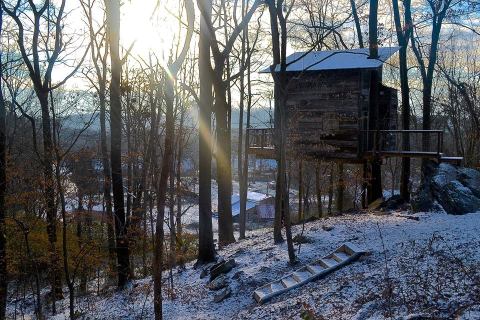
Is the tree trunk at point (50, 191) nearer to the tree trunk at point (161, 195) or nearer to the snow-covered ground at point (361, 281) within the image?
the snow-covered ground at point (361, 281)

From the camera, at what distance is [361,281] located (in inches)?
332

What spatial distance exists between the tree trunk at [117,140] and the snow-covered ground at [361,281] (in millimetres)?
1365

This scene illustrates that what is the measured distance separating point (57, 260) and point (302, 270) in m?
9.72

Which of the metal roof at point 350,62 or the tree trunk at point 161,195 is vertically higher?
the metal roof at point 350,62

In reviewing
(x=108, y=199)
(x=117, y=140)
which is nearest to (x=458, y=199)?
(x=117, y=140)

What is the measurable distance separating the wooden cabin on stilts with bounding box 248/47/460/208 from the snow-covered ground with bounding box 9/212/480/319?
3749 mm

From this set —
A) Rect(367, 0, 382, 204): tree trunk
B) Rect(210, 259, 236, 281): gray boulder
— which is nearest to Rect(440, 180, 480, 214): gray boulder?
Rect(367, 0, 382, 204): tree trunk

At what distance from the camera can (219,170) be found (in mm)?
16656

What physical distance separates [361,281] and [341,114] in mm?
10622

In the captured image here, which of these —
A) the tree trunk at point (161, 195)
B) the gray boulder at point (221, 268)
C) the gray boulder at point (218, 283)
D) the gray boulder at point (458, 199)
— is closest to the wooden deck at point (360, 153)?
the gray boulder at point (458, 199)

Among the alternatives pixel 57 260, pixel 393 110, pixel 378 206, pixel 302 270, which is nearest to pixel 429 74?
pixel 393 110

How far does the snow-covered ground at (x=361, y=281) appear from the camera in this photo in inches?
258

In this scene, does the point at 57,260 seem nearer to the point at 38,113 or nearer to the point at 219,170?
the point at 219,170

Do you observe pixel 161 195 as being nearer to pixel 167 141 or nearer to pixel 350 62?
pixel 167 141
